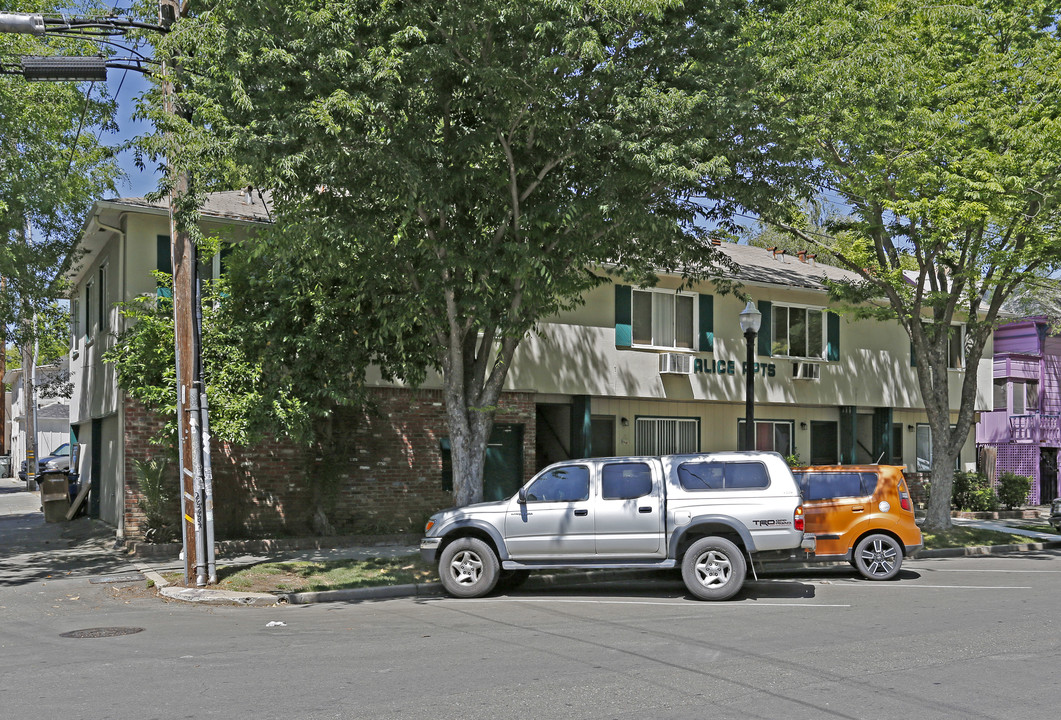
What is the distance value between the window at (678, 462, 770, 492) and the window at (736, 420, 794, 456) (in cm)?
1349

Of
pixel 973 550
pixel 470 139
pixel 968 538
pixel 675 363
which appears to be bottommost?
pixel 973 550

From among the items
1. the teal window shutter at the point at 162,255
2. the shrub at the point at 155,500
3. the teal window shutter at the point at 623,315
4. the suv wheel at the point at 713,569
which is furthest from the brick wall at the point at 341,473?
the suv wheel at the point at 713,569

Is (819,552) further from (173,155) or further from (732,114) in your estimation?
(173,155)

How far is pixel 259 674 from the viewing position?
26.5 ft

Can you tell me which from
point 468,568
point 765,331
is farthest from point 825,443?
point 468,568

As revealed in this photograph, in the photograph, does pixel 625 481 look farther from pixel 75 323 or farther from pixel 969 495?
pixel 969 495

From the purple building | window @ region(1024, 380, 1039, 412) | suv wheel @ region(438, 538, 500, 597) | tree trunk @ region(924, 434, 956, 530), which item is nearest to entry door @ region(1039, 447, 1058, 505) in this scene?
the purple building

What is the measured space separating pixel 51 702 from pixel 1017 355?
118 ft

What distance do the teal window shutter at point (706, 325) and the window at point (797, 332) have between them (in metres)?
2.16

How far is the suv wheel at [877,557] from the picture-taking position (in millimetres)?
14914

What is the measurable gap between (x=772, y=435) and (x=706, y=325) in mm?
4455

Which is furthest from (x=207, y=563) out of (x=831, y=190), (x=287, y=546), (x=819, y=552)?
(x=831, y=190)

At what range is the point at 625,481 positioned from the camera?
503 inches

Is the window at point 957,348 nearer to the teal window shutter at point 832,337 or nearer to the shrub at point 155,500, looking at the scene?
the teal window shutter at point 832,337
